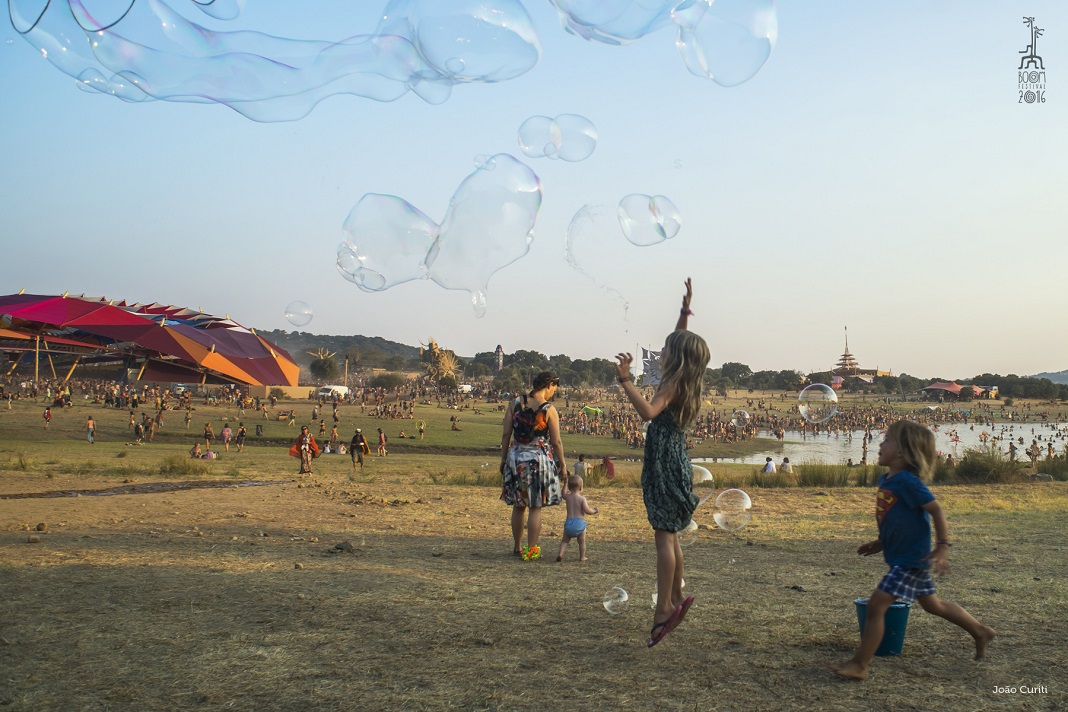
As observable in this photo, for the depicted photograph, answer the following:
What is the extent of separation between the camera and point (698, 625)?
485cm

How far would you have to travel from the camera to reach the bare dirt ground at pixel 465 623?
3.63 meters

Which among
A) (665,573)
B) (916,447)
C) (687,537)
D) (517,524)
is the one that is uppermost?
(916,447)

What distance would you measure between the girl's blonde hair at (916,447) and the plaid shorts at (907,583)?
485 millimetres

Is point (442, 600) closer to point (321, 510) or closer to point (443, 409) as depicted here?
point (321, 510)

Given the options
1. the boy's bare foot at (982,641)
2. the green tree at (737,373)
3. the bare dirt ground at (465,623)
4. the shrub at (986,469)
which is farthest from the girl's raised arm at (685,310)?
the green tree at (737,373)

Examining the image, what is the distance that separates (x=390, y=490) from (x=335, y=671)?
10.9 meters

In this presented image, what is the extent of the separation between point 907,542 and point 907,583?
201mm

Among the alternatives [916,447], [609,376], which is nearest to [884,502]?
[916,447]

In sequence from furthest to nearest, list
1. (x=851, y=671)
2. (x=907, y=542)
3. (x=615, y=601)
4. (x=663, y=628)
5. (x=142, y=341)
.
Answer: (x=142, y=341) < (x=615, y=601) < (x=663, y=628) < (x=907, y=542) < (x=851, y=671)

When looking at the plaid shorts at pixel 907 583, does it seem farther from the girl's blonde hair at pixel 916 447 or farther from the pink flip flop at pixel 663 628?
the pink flip flop at pixel 663 628

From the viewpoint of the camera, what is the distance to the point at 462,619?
16.2 feet

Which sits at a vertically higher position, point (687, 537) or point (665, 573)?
point (665, 573)

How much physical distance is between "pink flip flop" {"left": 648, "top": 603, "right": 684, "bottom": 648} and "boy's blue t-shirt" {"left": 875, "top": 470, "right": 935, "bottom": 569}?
3.73 ft

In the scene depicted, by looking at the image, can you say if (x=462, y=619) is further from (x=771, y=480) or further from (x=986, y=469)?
(x=986, y=469)
